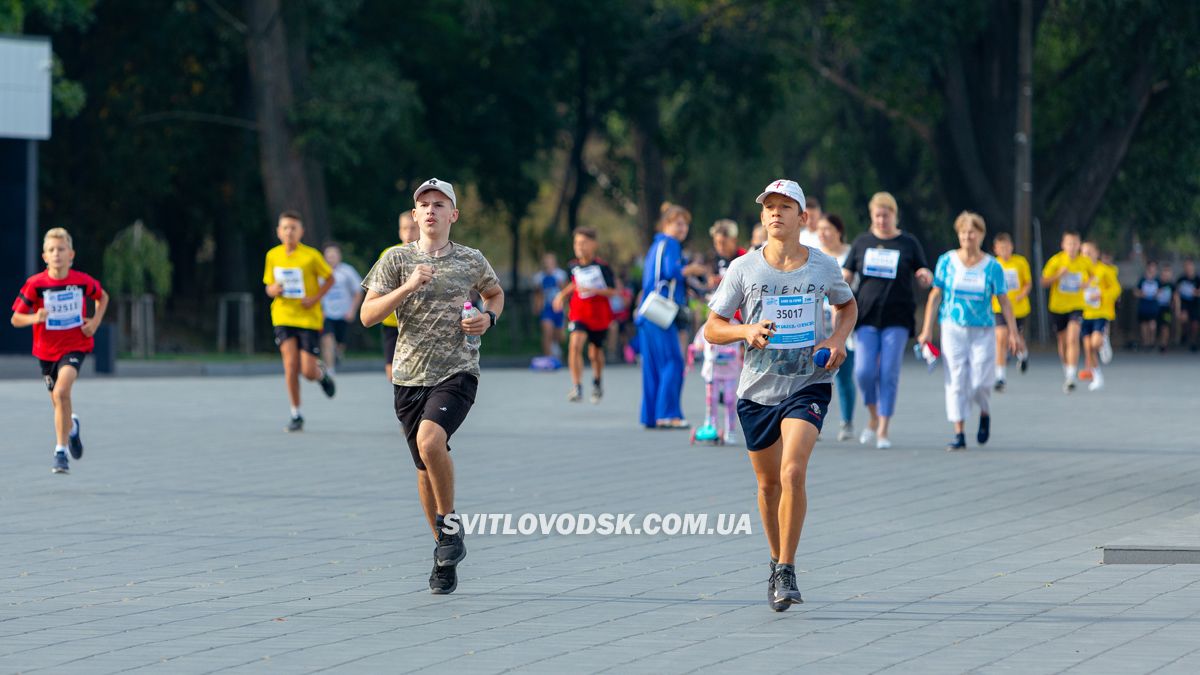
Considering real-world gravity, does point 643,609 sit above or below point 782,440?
below

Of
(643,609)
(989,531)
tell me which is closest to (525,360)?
(989,531)

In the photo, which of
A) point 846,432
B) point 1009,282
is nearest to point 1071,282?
point 1009,282

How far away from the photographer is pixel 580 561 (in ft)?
29.3

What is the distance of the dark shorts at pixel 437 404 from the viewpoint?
816 cm

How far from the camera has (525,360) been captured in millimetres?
33375

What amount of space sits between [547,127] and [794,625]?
3642cm

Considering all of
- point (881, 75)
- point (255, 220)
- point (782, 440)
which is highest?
point (881, 75)

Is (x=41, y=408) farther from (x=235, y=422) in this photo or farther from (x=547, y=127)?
(x=547, y=127)

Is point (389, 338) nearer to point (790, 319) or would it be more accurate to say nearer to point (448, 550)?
point (448, 550)

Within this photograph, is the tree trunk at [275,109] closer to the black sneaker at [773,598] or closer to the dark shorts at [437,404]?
the dark shorts at [437,404]

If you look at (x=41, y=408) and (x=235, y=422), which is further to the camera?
(x=41, y=408)

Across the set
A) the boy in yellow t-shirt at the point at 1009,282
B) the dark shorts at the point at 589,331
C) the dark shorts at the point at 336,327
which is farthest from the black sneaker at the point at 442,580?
Answer: the dark shorts at the point at 336,327

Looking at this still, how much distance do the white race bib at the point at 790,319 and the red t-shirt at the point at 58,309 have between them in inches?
248

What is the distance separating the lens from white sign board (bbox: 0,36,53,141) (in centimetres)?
2812
